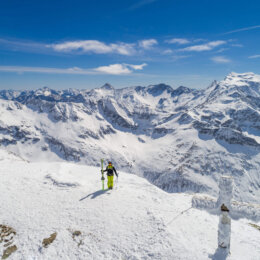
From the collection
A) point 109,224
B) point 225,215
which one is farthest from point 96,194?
point 225,215

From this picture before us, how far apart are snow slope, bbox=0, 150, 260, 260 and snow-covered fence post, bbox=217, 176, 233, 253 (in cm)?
114

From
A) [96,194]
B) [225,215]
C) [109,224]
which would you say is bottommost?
[109,224]

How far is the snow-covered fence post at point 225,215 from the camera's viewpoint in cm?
1326

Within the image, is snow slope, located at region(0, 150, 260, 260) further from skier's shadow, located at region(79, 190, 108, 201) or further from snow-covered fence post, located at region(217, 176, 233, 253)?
snow-covered fence post, located at region(217, 176, 233, 253)

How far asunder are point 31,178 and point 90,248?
15.7m

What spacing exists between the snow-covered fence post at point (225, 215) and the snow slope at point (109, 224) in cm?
114

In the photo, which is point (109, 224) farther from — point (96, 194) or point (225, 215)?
point (225, 215)

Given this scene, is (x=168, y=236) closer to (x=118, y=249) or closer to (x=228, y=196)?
(x=118, y=249)

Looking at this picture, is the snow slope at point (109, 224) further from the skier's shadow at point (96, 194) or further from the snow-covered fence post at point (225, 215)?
the snow-covered fence post at point (225, 215)

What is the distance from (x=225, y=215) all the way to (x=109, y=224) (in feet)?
31.6

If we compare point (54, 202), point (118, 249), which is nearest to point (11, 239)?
point (54, 202)

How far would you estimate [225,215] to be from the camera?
13.2 metres

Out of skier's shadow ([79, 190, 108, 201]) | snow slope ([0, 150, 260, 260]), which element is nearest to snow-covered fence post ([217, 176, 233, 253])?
snow slope ([0, 150, 260, 260])

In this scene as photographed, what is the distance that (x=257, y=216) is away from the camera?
21.5m
